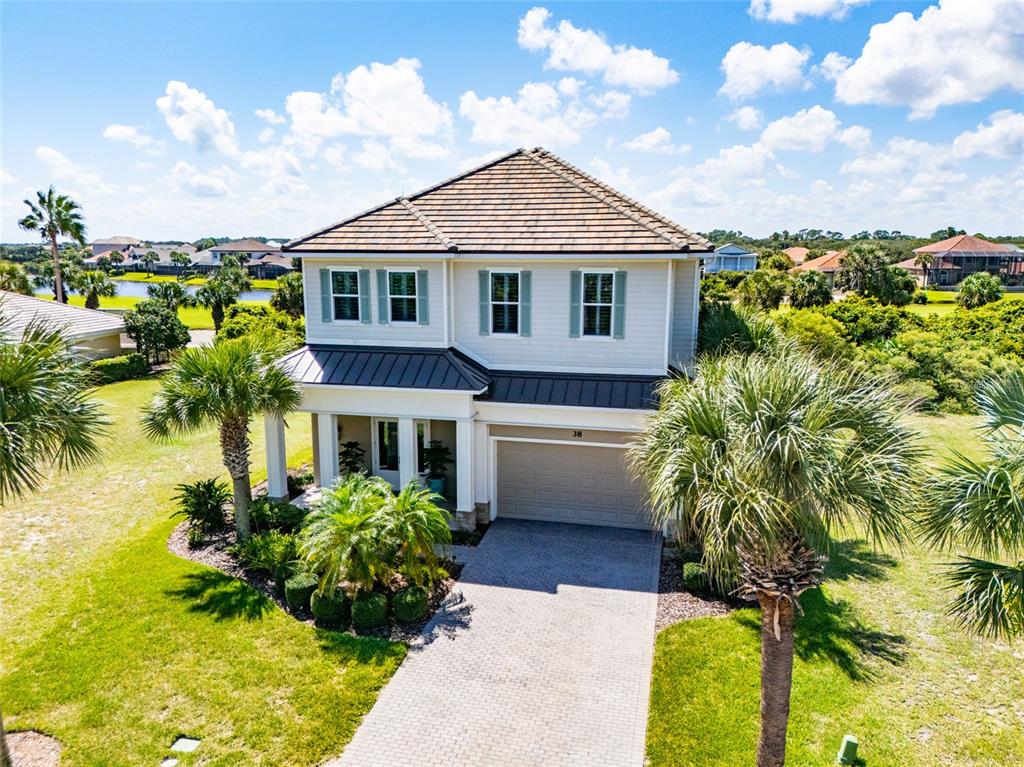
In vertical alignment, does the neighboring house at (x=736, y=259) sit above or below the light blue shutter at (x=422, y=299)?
above

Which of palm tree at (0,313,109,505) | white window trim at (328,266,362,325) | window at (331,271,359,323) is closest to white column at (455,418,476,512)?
white window trim at (328,266,362,325)

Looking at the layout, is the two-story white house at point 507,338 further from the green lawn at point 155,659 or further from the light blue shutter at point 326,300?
the green lawn at point 155,659

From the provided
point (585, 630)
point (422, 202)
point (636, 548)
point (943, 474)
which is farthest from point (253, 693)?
point (422, 202)

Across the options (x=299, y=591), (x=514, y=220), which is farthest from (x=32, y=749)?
(x=514, y=220)

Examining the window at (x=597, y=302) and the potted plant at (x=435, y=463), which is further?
the potted plant at (x=435, y=463)

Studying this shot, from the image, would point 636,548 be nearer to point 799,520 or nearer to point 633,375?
point 633,375

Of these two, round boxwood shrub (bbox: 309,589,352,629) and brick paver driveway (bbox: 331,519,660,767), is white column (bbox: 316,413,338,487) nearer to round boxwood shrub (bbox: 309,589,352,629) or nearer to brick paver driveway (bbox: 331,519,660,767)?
brick paver driveway (bbox: 331,519,660,767)

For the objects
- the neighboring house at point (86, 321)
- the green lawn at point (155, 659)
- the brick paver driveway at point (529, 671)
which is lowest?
the brick paver driveway at point (529, 671)

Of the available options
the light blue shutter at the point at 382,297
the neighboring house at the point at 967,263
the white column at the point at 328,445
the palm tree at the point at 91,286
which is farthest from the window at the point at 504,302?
the neighboring house at the point at 967,263
